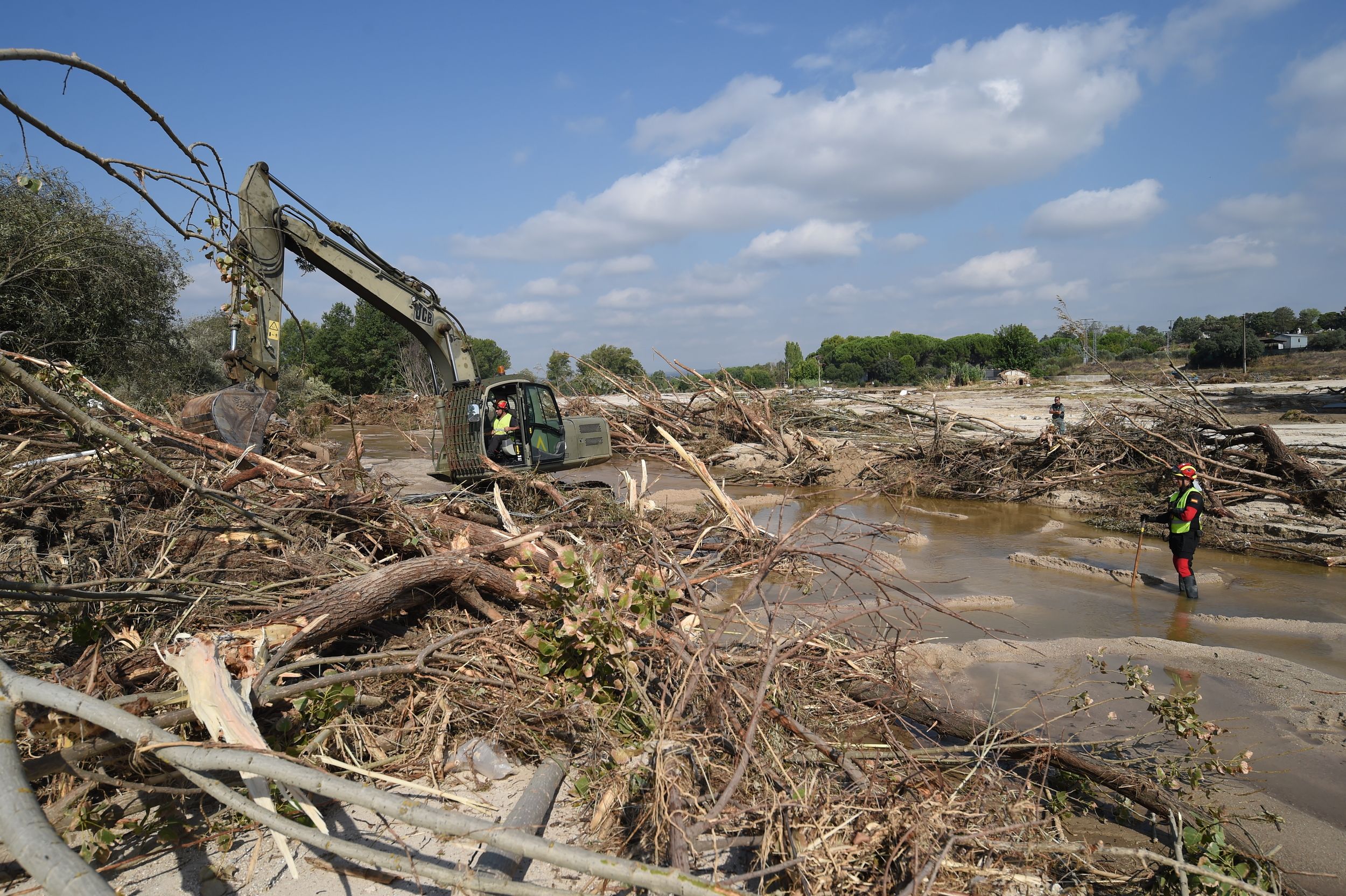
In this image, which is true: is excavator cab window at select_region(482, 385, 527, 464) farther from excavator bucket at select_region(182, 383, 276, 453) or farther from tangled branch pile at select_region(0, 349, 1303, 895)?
tangled branch pile at select_region(0, 349, 1303, 895)

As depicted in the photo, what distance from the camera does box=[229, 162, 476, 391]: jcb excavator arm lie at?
8.46 meters

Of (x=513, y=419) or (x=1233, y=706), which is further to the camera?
(x=513, y=419)

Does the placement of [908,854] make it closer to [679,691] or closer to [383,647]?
[679,691]

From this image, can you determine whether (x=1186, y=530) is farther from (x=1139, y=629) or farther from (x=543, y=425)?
(x=543, y=425)

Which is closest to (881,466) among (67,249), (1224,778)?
(1224,778)

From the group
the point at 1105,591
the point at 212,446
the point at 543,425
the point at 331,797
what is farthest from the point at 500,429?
the point at 331,797

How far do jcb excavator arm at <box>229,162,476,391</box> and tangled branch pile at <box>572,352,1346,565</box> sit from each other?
22.5 feet

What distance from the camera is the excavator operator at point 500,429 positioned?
32.8 ft

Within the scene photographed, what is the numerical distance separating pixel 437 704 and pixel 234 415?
5814 mm

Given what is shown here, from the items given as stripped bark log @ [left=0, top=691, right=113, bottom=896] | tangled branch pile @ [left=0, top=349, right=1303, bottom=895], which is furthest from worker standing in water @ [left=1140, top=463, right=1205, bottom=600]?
stripped bark log @ [left=0, top=691, right=113, bottom=896]

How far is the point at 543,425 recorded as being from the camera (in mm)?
10812

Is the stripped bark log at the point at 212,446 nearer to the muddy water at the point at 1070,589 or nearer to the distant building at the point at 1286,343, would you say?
the muddy water at the point at 1070,589

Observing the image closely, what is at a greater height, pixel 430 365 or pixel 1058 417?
pixel 430 365

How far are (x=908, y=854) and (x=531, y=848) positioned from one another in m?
1.61
